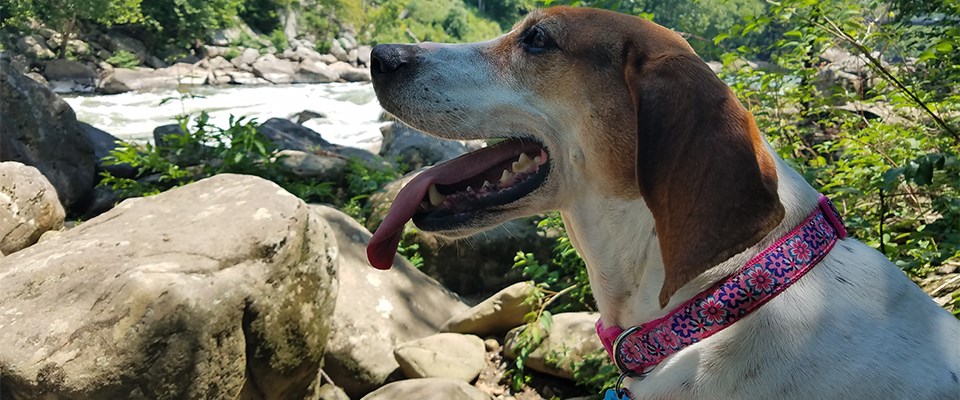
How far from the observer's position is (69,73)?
95.3ft

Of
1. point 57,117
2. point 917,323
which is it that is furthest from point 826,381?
point 57,117

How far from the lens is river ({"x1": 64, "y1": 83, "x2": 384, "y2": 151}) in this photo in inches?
708

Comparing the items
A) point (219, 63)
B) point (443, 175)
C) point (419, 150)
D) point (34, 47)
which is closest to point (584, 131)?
point (443, 175)

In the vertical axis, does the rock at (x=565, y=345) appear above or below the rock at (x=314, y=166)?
above

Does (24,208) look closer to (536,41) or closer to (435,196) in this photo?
(435,196)

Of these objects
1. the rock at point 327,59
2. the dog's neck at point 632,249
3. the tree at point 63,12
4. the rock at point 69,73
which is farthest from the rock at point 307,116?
the rock at point 327,59

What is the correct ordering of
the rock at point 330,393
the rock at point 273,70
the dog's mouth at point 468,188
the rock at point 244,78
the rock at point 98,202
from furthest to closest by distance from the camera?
the rock at point 273,70 < the rock at point 244,78 < the rock at point 98,202 < the rock at point 330,393 < the dog's mouth at point 468,188

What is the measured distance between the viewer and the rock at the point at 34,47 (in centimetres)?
2941

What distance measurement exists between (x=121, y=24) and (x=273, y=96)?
15262 millimetres

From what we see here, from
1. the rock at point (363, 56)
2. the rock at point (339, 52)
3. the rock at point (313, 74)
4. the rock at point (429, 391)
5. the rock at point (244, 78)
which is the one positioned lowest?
the rock at point (363, 56)

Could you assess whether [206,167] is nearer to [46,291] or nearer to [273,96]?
[46,291]

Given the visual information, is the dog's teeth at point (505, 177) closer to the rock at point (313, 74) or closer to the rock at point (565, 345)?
the rock at point (565, 345)

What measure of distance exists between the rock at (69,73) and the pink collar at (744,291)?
31.9m

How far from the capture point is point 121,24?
36031mm
